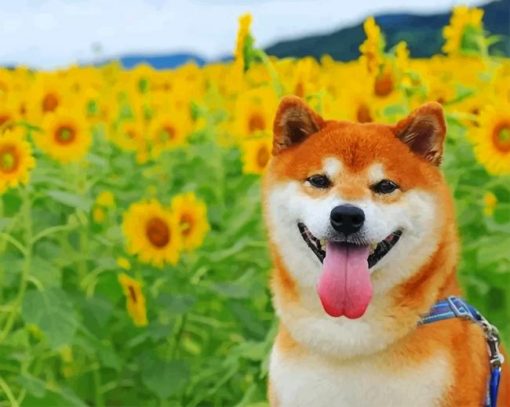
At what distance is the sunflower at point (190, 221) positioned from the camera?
3.93m

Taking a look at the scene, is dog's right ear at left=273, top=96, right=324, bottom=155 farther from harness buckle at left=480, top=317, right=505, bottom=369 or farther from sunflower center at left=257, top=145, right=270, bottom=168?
sunflower center at left=257, top=145, right=270, bottom=168

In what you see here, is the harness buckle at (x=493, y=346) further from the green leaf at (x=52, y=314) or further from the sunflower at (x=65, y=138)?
the sunflower at (x=65, y=138)

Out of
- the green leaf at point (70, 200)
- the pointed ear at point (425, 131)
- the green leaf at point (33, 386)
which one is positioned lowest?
the green leaf at point (33, 386)

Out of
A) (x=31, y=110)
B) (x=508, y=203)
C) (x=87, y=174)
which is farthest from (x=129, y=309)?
(x=508, y=203)

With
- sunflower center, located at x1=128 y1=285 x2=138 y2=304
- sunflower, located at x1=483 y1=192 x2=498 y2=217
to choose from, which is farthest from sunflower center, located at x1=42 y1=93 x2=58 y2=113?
sunflower, located at x1=483 y1=192 x2=498 y2=217

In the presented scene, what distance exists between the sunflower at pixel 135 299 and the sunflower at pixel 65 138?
1.72 ft

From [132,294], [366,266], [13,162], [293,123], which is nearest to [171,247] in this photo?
[132,294]

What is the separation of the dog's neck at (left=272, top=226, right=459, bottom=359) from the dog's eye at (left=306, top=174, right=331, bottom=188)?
8.6 inches

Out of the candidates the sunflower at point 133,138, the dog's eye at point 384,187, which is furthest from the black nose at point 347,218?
the sunflower at point 133,138

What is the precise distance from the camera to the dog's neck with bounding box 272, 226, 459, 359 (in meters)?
2.52

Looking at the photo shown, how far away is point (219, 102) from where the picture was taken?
788 cm

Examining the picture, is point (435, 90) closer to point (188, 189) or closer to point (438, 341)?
point (188, 189)

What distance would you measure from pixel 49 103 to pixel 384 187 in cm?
267

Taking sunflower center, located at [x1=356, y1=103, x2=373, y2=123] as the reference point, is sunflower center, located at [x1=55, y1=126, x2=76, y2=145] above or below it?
below
